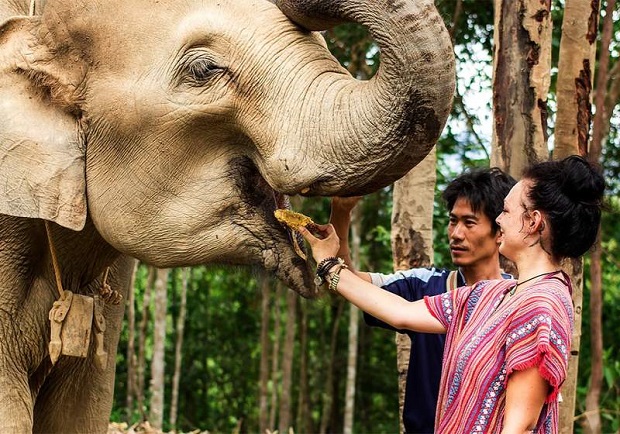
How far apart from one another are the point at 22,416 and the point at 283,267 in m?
1.00

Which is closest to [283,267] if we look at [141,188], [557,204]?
[141,188]

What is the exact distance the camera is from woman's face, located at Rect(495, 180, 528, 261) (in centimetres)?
286

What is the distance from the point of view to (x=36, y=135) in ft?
10.2

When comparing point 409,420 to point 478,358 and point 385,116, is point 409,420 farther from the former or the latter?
point 385,116

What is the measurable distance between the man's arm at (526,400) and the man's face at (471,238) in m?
1.09

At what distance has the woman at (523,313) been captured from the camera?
8.77 ft

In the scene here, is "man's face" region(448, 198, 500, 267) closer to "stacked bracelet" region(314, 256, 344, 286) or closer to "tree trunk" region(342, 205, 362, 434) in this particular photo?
"stacked bracelet" region(314, 256, 344, 286)

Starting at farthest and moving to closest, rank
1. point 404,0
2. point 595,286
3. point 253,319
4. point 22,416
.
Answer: point 253,319 < point 595,286 < point 22,416 < point 404,0

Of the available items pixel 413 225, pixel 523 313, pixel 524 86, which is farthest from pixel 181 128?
pixel 413 225

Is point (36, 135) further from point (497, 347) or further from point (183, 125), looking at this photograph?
point (497, 347)

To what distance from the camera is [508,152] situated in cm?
453

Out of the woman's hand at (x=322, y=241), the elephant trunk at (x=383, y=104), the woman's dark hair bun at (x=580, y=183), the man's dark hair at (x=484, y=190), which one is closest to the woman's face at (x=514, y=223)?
the woman's dark hair bun at (x=580, y=183)

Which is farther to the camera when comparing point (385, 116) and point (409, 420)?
point (409, 420)

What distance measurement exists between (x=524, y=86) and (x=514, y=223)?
1.75 metres
